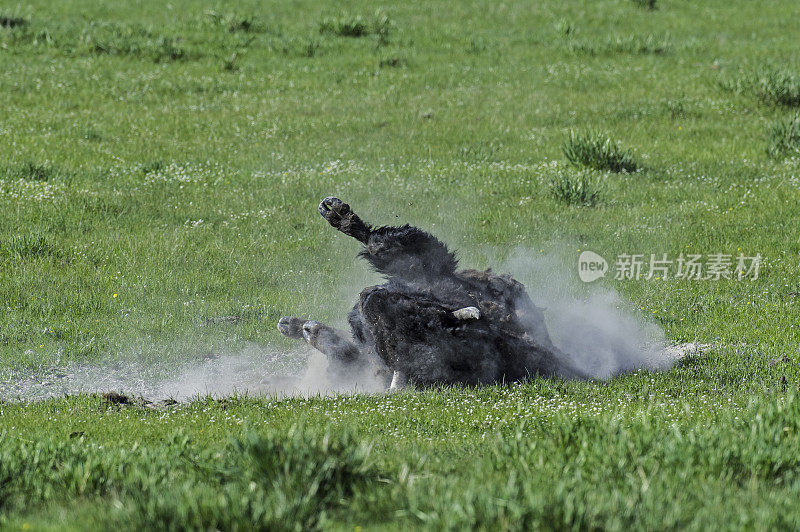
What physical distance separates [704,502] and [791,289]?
671 cm

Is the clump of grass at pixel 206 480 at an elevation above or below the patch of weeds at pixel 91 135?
below

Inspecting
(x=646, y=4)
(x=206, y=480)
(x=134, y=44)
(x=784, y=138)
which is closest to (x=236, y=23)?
(x=134, y=44)

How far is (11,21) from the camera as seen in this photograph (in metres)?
20.7

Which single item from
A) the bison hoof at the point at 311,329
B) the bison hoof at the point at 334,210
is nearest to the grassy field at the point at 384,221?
the bison hoof at the point at 311,329

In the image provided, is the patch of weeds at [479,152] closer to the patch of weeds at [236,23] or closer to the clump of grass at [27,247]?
the clump of grass at [27,247]

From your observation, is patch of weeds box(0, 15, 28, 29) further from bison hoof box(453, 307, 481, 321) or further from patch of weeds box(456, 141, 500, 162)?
bison hoof box(453, 307, 481, 321)

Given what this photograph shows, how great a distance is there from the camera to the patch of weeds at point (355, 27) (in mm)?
21453

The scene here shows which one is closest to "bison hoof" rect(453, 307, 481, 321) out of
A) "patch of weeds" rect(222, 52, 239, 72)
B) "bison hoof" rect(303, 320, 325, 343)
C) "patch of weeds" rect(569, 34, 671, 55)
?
"bison hoof" rect(303, 320, 325, 343)

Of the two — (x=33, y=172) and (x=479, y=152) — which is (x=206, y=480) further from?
(x=479, y=152)

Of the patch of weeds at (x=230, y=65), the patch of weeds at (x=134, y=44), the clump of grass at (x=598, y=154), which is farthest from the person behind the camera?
the patch of weeds at (x=134, y=44)

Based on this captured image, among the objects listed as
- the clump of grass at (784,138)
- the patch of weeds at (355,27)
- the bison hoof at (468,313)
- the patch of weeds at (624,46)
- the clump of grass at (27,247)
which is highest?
the patch of weeds at (624,46)

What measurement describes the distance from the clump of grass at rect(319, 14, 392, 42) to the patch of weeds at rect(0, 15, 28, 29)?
6.96 meters

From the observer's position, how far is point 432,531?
3.68 meters

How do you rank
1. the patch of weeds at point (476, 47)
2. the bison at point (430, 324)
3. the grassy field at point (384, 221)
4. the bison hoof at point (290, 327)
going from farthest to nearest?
the patch of weeds at point (476, 47)
the bison hoof at point (290, 327)
the bison at point (430, 324)
the grassy field at point (384, 221)
